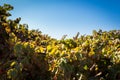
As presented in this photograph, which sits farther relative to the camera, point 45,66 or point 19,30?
point 19,30

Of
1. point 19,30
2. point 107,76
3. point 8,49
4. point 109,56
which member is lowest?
point 107,76

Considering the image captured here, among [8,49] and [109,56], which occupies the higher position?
[8,49]

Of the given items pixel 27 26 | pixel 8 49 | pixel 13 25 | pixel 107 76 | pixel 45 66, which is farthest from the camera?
pixel 27 26

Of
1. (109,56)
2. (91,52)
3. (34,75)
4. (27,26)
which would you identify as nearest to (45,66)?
(34,75)

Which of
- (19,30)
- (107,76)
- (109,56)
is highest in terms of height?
(19,30)

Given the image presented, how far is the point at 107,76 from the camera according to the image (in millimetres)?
4633

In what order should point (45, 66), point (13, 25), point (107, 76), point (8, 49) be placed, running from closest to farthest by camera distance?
point (107, 76) → point (45, 66) → point (8, 49) → point (13, 25)

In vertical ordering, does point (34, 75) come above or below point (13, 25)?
below

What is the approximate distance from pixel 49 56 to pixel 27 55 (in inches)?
17.4

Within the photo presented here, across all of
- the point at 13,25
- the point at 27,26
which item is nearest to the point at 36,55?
the point at 13,25

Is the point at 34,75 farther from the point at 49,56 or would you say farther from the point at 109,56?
the point at 109,56

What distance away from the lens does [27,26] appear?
8.54 metres

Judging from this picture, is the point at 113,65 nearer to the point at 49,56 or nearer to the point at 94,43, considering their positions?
the point at 94,43

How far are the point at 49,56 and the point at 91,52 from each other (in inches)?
→ 33.5
